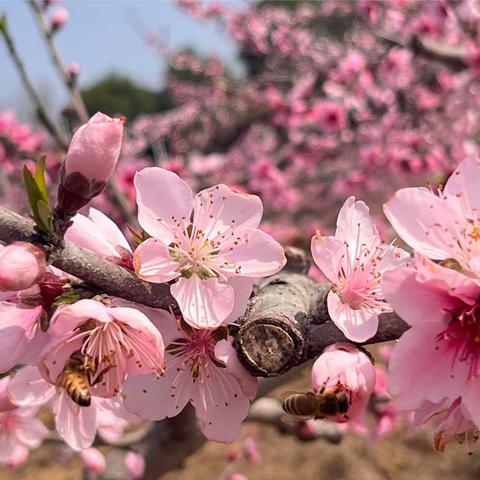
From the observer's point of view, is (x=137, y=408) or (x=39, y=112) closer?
(x=137, y=408)

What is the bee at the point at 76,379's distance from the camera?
0.90m

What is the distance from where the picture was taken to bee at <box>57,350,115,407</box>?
2.96ft

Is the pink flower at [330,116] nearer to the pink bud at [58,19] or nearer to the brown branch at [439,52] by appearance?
the brown branch at [439,52]

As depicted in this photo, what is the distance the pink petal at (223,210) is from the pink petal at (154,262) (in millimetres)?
128

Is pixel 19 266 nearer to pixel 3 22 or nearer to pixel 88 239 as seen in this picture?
pixel 88 239

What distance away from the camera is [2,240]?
3.10ft

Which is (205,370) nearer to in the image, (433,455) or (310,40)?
(433,455)

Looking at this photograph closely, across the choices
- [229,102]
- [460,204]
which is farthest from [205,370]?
[229,102]

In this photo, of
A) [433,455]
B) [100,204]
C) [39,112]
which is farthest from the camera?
[433,455]

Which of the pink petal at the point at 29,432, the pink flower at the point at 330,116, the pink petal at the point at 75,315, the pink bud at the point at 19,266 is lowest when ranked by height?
the pink flower at the point at 330,116

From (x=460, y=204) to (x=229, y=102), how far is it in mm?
8770

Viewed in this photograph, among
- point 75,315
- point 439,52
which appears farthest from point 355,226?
point 439,52

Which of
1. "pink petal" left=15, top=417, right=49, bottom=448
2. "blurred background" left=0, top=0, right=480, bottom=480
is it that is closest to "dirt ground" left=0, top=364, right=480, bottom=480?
"blurred background" left=0, top=0, right=480, bottom=480

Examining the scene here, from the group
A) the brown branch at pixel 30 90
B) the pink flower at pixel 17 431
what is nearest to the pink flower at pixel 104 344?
the pink flower at pixel 17 431
